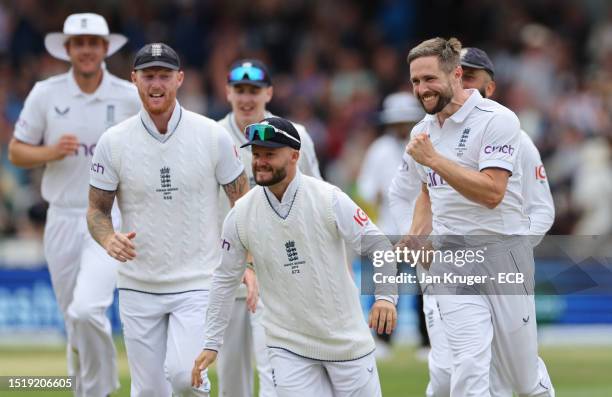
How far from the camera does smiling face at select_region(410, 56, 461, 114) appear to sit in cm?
906

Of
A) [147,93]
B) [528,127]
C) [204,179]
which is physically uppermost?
[528,127]

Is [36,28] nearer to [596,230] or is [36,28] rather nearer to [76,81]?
[596,230]

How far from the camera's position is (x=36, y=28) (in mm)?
23188

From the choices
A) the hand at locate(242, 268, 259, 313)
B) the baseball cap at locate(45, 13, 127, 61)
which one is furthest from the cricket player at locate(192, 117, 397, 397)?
the baseball cap at locate(45, 13, 127, 61)

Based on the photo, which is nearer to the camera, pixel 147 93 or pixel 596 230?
pixel 147 93

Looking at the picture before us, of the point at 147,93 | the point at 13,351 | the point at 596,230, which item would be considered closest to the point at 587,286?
the point at 596,230

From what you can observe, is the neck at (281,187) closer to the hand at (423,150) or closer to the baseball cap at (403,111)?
the hand at (423,150)

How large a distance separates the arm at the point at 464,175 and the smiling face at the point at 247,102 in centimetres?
263

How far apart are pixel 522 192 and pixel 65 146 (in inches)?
149

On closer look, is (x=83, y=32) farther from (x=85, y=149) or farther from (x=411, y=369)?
(x=411, y=369)

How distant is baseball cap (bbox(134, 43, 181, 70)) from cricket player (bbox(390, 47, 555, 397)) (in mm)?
1934

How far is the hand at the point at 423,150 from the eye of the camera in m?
8.75

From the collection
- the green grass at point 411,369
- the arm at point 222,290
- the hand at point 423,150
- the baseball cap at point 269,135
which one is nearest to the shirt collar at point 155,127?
the arm at point 222,290

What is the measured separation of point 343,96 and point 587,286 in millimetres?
5740
